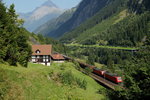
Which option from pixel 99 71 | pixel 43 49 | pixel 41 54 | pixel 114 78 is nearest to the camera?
pixel 114 78

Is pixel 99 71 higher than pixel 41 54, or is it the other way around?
pixel 41 54

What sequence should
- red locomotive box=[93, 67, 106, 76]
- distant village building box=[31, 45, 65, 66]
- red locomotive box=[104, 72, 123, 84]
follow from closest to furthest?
1. red locomotive box=[104, 72, 123, 84]
2. red locomotive box=[93, 67, 106, 76]
3. distant village building box=[31, 45, 65, 66]

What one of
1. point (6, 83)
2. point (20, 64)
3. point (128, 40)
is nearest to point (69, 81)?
point (20, 64)

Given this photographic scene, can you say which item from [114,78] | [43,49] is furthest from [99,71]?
[43,49]

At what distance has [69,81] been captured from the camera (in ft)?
101

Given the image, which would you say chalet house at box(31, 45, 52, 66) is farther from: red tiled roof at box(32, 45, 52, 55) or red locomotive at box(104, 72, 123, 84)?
red locomotive at box(104, 72, 123, 84)

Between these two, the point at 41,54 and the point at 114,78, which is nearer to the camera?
the point at 114,78

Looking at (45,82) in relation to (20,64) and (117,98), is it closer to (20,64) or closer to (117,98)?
(20,64)

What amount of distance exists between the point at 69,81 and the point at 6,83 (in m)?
13.8

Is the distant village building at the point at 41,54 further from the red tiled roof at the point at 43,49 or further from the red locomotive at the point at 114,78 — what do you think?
the red locomotive at the point at 114,78

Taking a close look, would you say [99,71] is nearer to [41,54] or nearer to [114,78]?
[114,78]

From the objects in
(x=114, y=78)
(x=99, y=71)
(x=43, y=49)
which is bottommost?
(x=114, y=78)

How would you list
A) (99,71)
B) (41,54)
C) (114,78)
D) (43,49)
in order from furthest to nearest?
(99,71) → (43,49) → (41,54) → (114,78)

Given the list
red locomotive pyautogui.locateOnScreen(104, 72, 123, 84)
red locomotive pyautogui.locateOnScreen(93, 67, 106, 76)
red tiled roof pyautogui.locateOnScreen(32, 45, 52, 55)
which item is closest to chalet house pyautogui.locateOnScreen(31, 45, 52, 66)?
red tiled roof pyautogui.locateOnScreen(32, 45, 52, 55)
